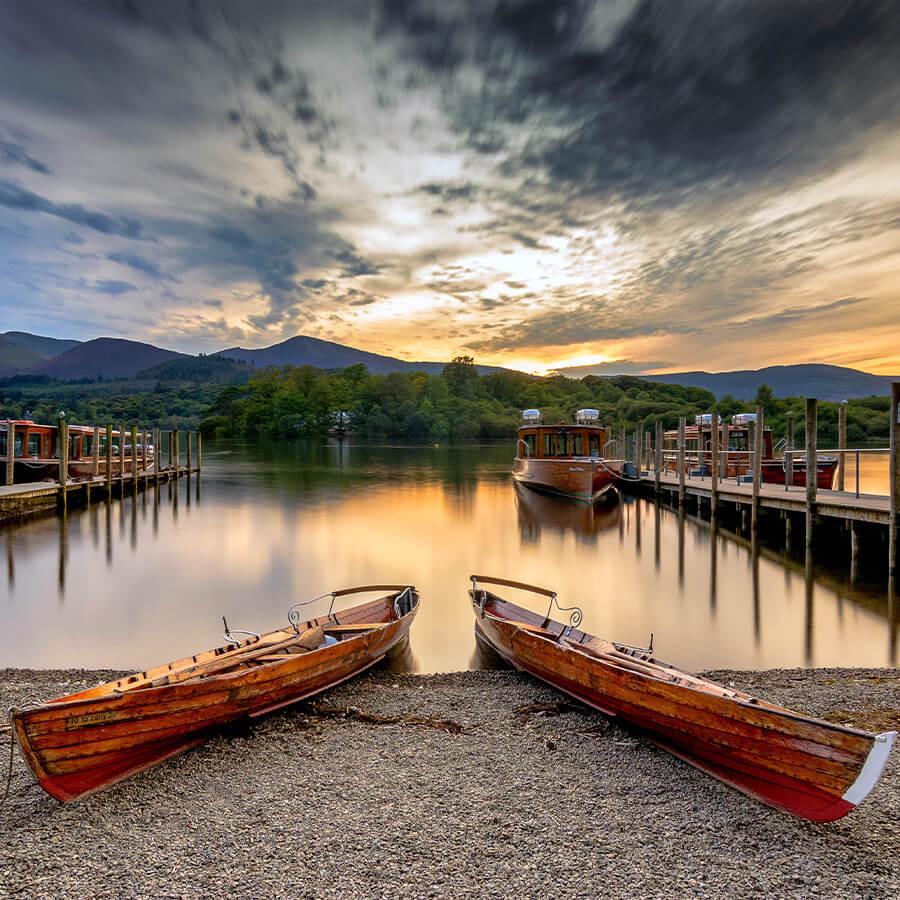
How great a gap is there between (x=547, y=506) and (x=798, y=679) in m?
Answer: 19.2

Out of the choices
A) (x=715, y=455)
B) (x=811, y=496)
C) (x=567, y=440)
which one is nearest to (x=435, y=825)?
(x=811, y=496)

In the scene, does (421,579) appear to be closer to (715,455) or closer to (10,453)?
(715,455)

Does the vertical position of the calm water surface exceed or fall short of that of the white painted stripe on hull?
it falls short

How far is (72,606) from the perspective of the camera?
34.1ft

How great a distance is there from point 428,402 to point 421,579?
4374 inches

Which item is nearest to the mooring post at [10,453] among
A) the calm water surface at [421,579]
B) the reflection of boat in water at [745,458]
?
the calm water surface at [421,579]

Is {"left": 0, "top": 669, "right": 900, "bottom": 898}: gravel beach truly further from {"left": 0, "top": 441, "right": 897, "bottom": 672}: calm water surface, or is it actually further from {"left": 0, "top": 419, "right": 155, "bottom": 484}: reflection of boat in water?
{"left": 0, "top": 419, "right": 155, "bottom": 484}: reflection of boat in water

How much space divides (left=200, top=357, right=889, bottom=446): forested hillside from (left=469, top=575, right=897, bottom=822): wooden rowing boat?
89948 millimetres

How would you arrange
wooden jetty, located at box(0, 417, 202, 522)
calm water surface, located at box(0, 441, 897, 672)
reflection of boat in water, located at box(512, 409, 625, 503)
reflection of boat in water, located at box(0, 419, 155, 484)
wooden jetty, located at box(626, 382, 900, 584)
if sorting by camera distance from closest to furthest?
calm water surface, located at box(0, 441, 897, 672)
wooden jetty, located at box(626, 382, 900, 584)
wooden jetty, located at box(0, 417, 202, 522)
reflection of boat in water, located at box(0, 419, 155, 484)
reflection of boat in water, located at box(512, 409, 625, 503)

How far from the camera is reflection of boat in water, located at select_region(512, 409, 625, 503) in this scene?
25.0 meters

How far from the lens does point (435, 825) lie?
3750 millimetres

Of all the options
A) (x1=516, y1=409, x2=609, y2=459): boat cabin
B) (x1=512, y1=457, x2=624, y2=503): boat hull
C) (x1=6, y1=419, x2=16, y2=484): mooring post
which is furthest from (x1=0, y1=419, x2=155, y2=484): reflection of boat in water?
(x1=516, y1=409, x2=609, y2=459): boat cabin

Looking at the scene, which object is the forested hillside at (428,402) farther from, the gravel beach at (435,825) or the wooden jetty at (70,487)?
the gravel beach at (435,825)

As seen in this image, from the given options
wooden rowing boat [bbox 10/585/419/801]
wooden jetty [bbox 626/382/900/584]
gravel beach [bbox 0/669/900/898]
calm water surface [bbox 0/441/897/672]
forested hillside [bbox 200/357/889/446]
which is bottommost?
calm water surface [bbox 0/441/897/672]
